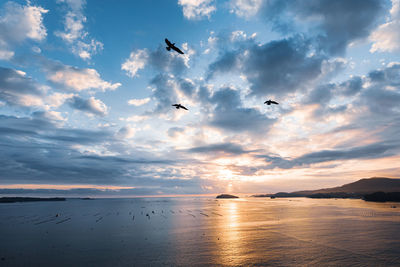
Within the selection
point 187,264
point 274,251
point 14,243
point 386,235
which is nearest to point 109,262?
point 187,264

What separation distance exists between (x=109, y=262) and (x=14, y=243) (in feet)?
109

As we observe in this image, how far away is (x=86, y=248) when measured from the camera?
47406 mm

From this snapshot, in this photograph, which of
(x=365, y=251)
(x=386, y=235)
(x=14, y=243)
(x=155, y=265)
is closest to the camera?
(x=155, y=265)

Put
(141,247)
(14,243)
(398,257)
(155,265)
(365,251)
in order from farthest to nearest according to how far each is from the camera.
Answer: (14,243) < (141,247) < (365,251) < (398,257) < (155,265)

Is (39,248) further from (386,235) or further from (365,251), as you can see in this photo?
(386,235)

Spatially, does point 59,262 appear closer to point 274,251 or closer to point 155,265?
point 155,265

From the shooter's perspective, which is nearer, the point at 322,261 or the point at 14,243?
the point at 322,261

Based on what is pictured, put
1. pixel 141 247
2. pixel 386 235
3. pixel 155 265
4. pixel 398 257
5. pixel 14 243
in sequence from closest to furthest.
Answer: pixel 155 265, pixel 398 257, pixel 141 247, pixel 14 243, pixel 386 235

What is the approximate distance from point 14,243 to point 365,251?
75787 mm

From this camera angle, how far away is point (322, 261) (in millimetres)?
35969

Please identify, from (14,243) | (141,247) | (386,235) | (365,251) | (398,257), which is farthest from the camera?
(386,235)

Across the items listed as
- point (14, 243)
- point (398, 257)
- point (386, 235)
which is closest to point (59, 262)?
point (14, 243)

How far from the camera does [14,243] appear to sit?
52812mm

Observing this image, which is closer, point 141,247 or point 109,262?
point 109,262
